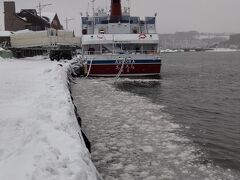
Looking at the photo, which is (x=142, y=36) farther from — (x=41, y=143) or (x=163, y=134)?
(x=41, y=143)

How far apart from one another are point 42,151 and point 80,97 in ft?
48.0

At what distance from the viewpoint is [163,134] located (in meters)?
11.9

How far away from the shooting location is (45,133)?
7.73 metres

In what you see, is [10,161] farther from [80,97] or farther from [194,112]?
[80,97]

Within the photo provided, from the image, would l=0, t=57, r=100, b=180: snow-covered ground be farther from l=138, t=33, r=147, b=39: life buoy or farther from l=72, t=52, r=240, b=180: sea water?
l=138, t=33, r=147, b=39: life buoy

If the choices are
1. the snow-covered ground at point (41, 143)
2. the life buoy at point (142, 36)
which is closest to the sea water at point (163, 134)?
the snow-covered ground at point (41, 143)

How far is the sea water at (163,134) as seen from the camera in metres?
8.77

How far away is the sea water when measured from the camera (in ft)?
28.8

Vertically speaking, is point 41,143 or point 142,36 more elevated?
point 142,36

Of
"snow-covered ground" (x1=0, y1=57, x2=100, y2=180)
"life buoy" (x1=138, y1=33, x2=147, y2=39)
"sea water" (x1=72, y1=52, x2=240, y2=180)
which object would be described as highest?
"life buoy" (x1=138, y1=33, x2=147, y2=39)

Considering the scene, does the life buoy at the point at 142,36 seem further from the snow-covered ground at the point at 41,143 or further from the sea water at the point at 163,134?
the snow-covered ground at the point at 41,143

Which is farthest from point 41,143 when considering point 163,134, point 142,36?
point 142,36

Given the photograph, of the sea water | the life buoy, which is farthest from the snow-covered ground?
the life buoy

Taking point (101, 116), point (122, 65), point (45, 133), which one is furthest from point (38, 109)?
point (122, 65)
